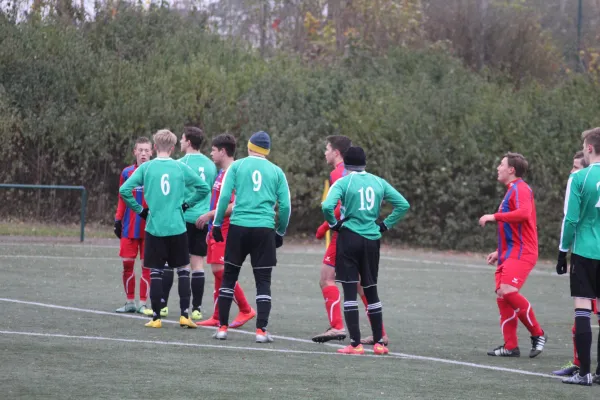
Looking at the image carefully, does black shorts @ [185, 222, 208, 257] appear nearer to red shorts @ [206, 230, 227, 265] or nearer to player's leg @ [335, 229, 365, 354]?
red shorts @ [206, 230, 227, 265]

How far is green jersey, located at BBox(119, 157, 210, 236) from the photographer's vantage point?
34.5 feet

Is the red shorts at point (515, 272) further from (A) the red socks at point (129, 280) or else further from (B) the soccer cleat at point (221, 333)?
(A) the red socks at point (129, 280)

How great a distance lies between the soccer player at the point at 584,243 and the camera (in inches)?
326

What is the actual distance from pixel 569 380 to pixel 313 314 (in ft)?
15.5

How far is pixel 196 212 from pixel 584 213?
4.57 meters

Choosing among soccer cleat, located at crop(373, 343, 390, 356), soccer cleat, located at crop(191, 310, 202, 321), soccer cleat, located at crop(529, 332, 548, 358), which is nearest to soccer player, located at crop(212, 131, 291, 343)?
soccer cleat, located at crop(373, 343, 390, 356)

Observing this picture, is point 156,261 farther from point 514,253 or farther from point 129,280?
point 514,253

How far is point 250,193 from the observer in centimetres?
990

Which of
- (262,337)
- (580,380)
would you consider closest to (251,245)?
(262,337)

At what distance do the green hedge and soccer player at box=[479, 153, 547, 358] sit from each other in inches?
555

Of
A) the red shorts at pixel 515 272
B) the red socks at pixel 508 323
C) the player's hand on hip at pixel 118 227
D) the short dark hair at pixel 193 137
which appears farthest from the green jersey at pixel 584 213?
the player's hand on hip at pixel 118 227

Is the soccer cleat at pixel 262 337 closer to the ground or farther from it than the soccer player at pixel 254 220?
closer to the ground

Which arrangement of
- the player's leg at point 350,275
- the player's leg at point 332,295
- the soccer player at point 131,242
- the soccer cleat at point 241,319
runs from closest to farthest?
the player's leg at point 350,275, the player's leg at point 332,295, the soccer cleat at point 241,319, the soccer player at point 131,242

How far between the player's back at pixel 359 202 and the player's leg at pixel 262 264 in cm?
84
